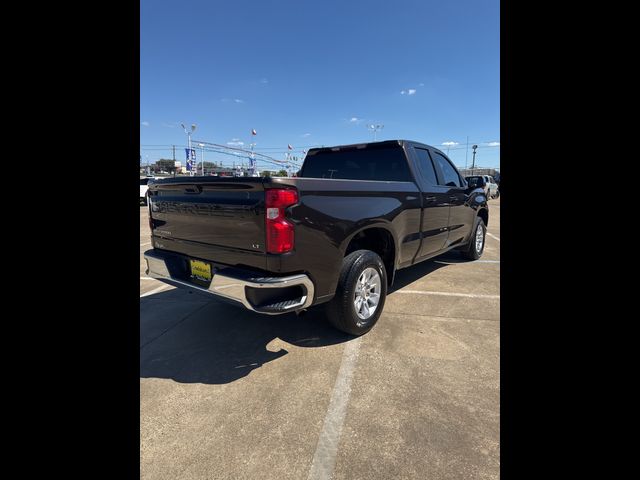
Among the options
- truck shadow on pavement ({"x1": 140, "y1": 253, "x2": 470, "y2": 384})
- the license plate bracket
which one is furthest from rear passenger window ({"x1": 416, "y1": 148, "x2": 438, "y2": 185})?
the license plate bracket

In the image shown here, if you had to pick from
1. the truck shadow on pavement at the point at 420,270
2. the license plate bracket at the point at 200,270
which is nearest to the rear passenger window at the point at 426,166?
the truck shadow on pavement at the point at 420,270

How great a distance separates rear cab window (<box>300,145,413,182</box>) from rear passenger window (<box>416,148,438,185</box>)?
34cm

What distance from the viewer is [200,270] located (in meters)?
2.83

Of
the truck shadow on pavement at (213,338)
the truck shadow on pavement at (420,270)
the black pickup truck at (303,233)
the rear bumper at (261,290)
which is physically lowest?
the truck shadow on pavement at (213,338)

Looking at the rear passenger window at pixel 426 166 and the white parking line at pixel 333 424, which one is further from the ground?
the rear passenger window at pixel 426 166

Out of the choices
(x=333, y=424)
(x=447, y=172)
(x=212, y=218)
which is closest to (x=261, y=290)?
(x=212, y=218)

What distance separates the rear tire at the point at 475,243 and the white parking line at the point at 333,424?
4.37m

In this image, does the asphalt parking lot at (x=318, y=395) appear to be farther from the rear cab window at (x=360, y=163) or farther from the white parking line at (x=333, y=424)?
the rear cab window at (x=360, y=163)

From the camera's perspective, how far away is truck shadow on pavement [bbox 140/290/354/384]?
2.63 m

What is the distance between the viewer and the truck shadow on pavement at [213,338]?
2.63 metres
